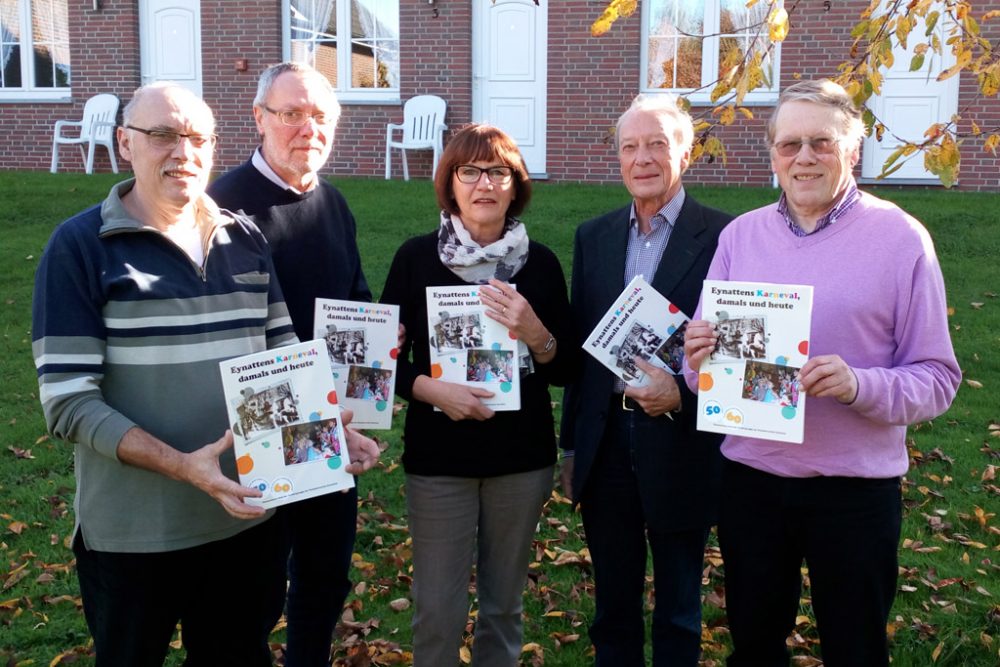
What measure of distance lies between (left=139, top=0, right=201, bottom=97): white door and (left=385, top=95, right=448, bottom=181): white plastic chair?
3596 mm

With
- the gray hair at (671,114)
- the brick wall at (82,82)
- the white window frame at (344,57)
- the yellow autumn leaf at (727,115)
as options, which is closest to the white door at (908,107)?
the white window frame at (344,57)

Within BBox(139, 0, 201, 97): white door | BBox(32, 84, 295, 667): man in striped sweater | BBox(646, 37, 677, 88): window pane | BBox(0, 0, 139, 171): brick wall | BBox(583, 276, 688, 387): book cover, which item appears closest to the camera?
BBox(32, 84, 295, 667): man in striped sweater

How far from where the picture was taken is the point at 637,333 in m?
3.33

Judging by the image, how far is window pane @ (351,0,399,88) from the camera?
621 inches

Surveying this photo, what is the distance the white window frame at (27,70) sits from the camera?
679 inches

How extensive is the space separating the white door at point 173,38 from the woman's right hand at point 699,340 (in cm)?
1479

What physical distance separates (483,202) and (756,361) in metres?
1.09

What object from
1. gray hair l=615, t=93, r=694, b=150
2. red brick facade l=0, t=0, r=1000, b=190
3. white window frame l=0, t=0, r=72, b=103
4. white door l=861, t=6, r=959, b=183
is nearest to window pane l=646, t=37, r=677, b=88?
red brick facade l=0, t=0, r=1000, b=190

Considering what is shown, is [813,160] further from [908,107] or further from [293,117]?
[908,107]

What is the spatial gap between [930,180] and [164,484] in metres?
13.3

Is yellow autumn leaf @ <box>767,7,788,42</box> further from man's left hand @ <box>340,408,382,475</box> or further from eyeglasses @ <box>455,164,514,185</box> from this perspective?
man's left hand @ <box>340,408,382,475</box>

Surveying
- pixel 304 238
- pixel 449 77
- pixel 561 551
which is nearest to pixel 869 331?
pixel 304 238

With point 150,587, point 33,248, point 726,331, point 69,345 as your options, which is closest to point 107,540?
point 150,587

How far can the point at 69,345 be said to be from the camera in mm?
2635
